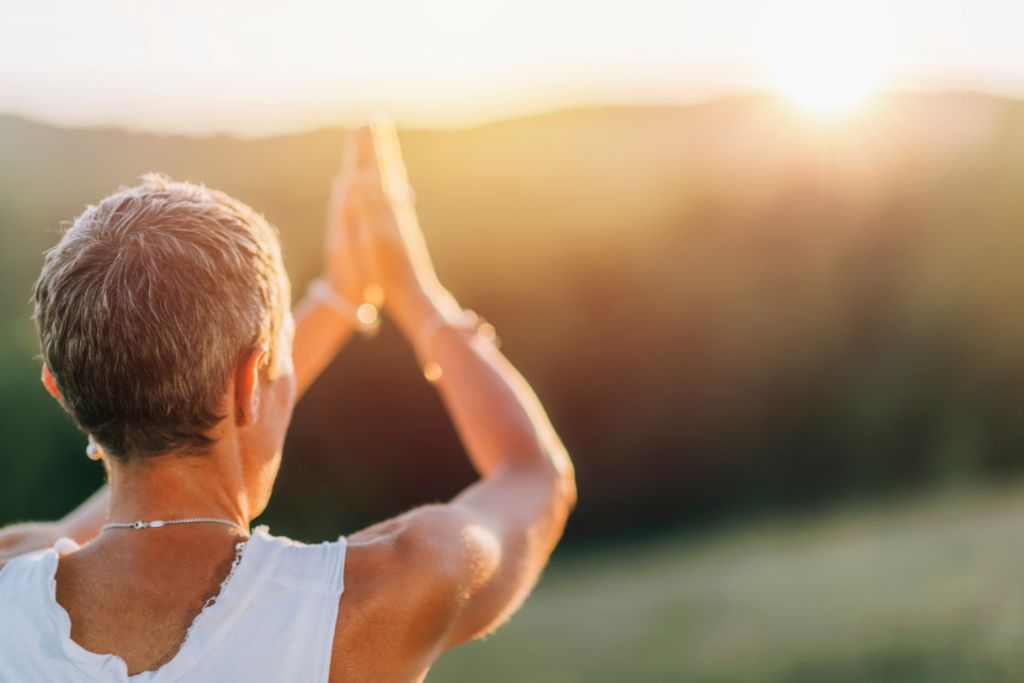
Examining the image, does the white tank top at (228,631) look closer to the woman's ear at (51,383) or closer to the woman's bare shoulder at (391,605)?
the woman's bare shoulder at (391,605)

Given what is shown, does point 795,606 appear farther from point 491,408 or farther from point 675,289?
point 491,408

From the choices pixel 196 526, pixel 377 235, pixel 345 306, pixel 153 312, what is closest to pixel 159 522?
pixel 196 526

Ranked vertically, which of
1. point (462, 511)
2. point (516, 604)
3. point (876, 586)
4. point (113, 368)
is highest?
point (113, 368)

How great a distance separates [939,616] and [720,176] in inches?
147

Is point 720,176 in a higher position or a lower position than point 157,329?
lower

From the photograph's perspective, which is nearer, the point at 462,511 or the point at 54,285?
Result: the point at 54,285

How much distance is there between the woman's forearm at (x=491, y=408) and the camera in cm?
160

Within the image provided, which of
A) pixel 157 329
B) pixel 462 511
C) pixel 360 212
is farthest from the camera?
pixel 360 212

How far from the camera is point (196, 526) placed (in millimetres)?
1344

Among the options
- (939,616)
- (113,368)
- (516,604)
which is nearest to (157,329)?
(113,368)

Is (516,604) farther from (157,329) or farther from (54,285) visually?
(54,285)

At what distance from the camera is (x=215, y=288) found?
1294 mm

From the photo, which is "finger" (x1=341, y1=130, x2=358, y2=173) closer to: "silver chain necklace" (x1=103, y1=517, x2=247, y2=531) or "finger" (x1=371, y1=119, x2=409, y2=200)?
"finger" (x1=371, y1=119, x2=409, y2=200)

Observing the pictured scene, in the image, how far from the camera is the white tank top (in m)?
1.25
